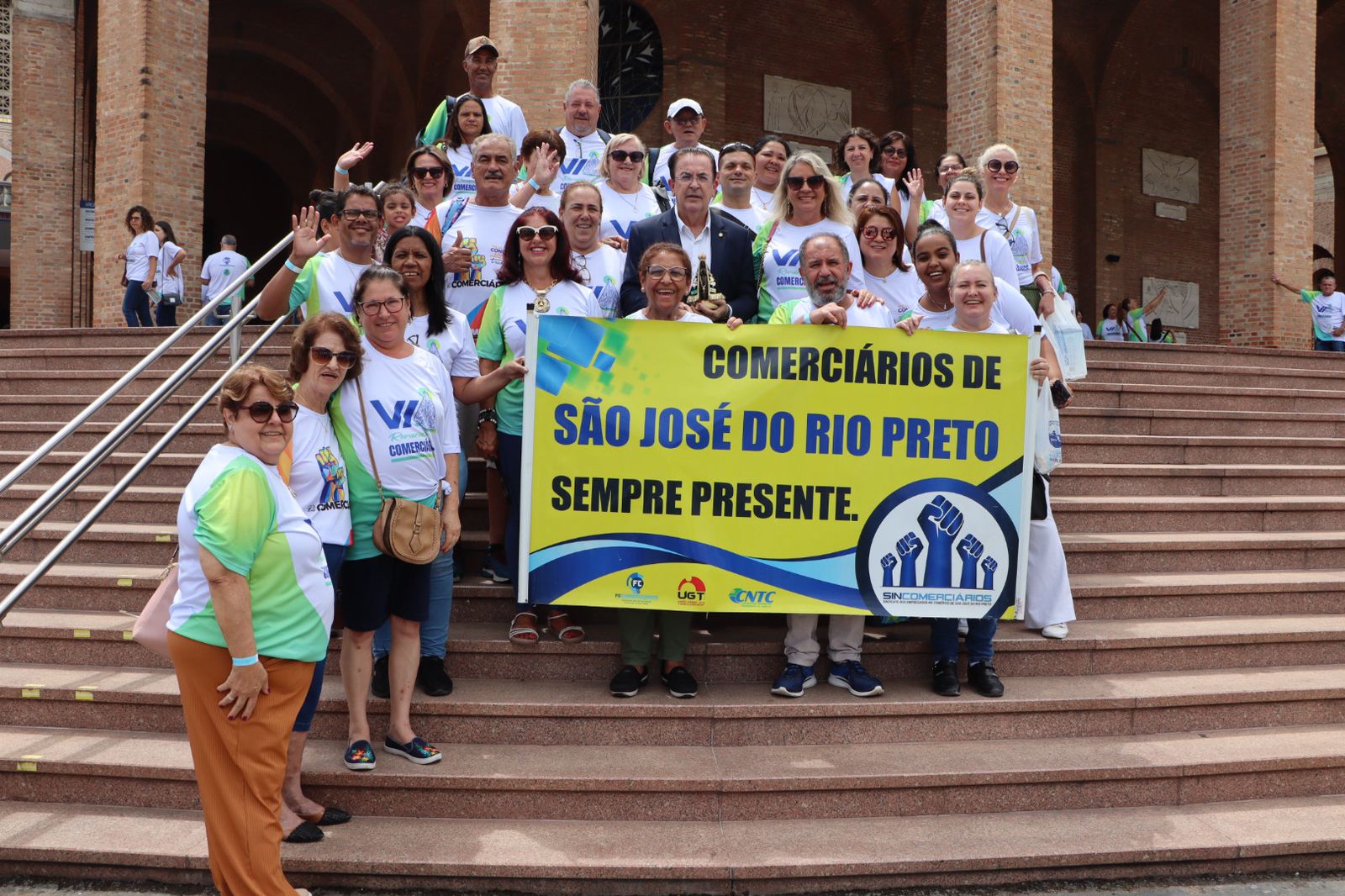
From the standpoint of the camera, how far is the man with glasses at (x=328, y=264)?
439 cm

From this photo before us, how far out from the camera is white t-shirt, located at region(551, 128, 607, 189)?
665cm

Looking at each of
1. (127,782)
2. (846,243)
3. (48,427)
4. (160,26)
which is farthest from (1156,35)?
(127,782)

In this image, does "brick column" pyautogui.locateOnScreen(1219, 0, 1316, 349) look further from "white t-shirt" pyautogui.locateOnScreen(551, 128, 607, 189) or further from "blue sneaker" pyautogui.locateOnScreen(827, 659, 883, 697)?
"blue sneaker" pyautogui.locateOnScreen(827, 659, 883, 697)

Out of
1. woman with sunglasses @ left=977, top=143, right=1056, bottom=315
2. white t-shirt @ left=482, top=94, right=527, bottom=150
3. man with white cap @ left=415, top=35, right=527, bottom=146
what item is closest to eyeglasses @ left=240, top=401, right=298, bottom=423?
man with white cap @ left=415, top=35, right=527, bottom=146

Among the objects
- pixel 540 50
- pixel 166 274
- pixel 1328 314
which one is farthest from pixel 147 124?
pixel 1328 314

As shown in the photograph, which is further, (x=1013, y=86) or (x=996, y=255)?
(x=1013, y=86)

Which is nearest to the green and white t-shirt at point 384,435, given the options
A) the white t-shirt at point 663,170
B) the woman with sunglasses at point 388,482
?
the woman with sunglasses at point 388,482

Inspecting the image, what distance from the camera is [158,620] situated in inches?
116

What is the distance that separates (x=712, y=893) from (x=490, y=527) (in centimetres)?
222

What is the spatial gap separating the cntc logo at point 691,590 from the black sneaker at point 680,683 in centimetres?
32

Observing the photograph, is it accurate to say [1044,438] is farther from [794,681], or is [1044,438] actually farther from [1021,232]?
[1021,232]

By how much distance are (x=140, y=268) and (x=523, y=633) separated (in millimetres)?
9869

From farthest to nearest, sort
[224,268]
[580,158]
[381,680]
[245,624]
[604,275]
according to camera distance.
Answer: [224,268] → [580,158] → [604,275] → [381,680] → [245,624]

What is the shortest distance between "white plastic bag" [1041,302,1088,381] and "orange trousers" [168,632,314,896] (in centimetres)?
437
